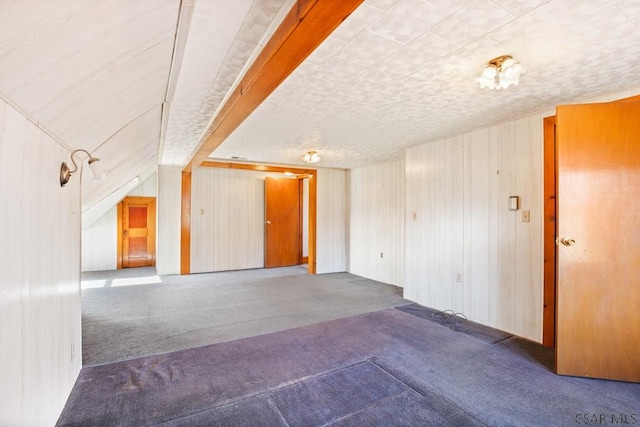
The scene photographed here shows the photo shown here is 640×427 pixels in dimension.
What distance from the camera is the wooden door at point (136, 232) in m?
6.54

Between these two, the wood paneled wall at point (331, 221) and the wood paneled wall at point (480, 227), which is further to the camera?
the wood paneled wall at point (331, 221)

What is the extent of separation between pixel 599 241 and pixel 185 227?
5.96m

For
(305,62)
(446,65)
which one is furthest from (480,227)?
(305,62)

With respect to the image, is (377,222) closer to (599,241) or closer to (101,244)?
(599,241)

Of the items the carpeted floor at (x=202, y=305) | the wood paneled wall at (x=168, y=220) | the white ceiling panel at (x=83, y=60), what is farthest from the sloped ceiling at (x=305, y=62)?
the wood paneled wall at (x=168, y=220)

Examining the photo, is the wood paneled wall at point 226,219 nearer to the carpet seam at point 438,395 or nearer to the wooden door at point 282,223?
the wooden door at point 282,223

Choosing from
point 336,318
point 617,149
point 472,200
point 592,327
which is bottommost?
point 336,318

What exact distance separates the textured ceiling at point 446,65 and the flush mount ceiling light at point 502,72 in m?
0.06

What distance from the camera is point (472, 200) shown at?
3441mm

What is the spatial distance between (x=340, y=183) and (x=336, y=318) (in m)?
3.51

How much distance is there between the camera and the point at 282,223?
7.02 m

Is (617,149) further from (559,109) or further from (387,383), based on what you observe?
(387,383)

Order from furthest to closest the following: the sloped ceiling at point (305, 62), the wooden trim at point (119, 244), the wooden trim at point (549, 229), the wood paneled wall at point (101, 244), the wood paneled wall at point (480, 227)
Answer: the wooden trim at point (119, 244) → the wood paneled wall at point (101, 244) → the wood paneled wall at point (480, 227) → the wooden trim at point (549, 229) → the sloped ceiling at point (305, 62)

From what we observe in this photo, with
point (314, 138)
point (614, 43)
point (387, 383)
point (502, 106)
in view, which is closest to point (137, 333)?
point (387, 383)
